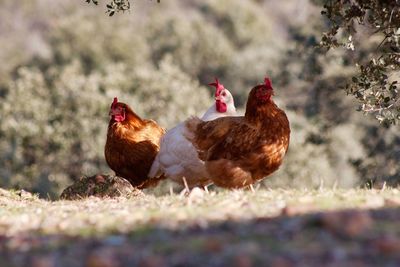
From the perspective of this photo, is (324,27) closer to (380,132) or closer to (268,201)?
(380,132)

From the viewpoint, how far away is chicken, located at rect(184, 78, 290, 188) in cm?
1041

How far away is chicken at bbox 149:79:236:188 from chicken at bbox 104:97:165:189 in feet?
1.51

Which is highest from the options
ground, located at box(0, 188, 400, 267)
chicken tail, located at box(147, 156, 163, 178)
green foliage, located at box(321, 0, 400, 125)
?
green foliage, located at box(321, 0, 400, 125)

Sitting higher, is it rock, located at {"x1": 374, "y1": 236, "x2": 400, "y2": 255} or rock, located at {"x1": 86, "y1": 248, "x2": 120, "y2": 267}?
rock, located at {"x1": 374, "y1": 236, "x2": 400, "y2": 255}

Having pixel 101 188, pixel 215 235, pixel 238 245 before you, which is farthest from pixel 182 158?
pixel 238 245

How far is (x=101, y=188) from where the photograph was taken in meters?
12.2

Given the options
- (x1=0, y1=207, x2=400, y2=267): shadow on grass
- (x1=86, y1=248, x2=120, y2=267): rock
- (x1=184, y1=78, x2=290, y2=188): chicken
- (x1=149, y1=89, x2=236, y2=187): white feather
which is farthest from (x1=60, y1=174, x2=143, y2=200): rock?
(x1=86, y1=248, x2=120, y2=267): rock

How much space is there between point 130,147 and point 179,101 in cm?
1858

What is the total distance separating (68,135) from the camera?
3102 cm

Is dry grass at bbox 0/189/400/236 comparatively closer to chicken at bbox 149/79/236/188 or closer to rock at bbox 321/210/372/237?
rock at bbox 321/210/372/237

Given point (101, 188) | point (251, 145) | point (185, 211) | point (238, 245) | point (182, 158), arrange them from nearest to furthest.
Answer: point (238, 245), point (185, 211), point (251, 145), point (182, 158), point (101, 188)

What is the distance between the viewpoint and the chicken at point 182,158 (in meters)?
11.8

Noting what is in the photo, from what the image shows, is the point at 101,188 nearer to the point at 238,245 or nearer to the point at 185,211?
the point at 185,211

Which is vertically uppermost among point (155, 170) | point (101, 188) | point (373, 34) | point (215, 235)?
point (373, 34)
